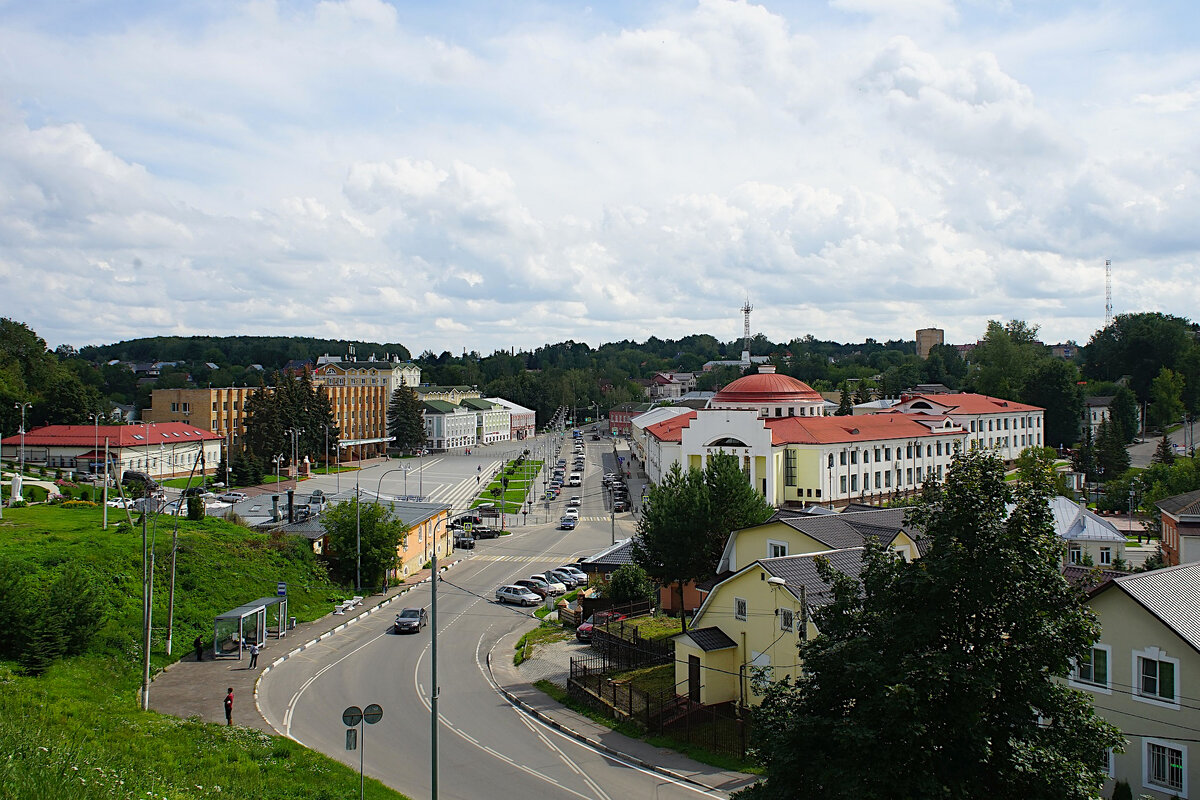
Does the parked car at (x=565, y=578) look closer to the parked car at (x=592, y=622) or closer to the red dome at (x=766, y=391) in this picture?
the parked car at (x=592, y=622)

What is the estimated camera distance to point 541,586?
39.8 m

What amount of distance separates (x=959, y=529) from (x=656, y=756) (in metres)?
12.3

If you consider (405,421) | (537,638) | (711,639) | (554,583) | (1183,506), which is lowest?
(537,638)

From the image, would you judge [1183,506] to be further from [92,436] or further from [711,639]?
Result: [92,436]

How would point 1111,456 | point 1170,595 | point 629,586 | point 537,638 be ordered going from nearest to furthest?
point 1170,595 → point 537,638 → point 629,586 → point 1111,456

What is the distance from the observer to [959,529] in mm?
10867

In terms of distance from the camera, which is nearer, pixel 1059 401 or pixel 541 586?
pixel 541 586

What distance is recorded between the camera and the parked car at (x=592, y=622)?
30.9m

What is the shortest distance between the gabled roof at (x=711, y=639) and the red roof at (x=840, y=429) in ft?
134

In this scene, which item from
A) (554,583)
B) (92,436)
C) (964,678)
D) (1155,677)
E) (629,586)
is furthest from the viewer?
(92,436)

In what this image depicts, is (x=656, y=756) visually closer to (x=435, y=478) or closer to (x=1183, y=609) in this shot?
(x=1183, y=609)

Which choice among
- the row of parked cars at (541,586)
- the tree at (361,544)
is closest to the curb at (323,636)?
the tree at (361,544)

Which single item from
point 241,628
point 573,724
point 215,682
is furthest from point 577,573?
point 215,682

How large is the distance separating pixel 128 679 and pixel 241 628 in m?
4.98
